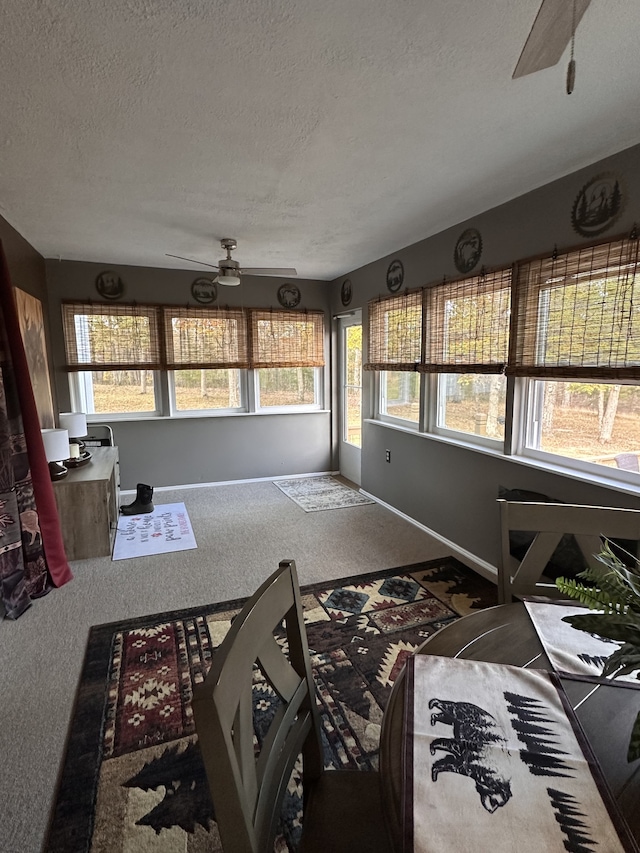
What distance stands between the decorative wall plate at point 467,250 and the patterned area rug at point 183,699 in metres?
2.16

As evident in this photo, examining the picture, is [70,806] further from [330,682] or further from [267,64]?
[267,64]

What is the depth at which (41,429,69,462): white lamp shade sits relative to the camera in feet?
10.1

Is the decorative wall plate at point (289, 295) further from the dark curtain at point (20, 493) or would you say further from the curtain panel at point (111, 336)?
the dark curtain at point (20, 493)

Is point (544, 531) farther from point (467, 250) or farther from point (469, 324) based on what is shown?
point (467, 250)

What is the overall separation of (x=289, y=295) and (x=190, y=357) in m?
1.36

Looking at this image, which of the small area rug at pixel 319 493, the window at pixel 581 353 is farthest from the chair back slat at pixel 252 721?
the small area rug at pixel 319 493

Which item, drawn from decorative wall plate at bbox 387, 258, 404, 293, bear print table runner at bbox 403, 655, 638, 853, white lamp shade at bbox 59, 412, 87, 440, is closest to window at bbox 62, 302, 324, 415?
white lamp shade at bbox 59, 412, 87, 440

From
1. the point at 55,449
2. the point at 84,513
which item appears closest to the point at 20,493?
the point at 55,449

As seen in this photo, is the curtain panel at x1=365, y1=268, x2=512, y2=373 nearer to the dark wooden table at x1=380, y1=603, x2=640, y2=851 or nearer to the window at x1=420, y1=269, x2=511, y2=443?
the window at x1=420, y1=269, x2=511, y2=443

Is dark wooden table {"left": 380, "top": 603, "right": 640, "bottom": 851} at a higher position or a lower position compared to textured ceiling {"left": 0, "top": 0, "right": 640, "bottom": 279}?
lower

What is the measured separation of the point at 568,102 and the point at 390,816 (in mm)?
2340

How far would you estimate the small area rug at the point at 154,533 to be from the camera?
341 cm

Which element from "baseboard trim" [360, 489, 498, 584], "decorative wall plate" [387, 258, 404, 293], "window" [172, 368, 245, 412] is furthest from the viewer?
"window" [172, 368, 245, 412]

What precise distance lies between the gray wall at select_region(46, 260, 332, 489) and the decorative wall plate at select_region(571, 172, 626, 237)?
3.34 m
